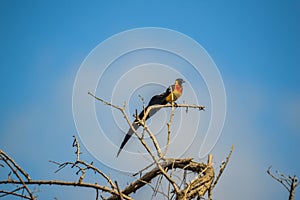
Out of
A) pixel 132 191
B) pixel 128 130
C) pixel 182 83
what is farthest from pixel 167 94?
pixel 132 191

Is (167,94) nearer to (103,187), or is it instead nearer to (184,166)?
(184,166)

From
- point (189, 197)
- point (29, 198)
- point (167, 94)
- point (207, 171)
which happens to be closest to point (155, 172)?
point (207, 171)

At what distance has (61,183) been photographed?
263 centimetres

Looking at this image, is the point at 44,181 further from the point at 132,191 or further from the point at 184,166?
the point at 184,166

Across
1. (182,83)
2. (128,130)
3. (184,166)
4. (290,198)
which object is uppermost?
(182,83)

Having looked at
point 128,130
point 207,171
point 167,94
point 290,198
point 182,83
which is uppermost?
point 182,83

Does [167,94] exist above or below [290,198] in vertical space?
above

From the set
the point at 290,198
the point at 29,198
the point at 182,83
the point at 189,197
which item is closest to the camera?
the point at 189,197

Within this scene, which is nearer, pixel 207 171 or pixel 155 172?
pixel 207 171

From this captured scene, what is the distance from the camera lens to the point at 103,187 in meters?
2.58

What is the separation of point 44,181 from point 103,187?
39cm

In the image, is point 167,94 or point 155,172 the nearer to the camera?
point 155,172

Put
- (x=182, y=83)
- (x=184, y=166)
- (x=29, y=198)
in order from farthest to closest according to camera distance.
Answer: (x=182, y=83) → (x=184, y=166) → (x=29, y=198)

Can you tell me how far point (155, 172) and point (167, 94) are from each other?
281 cm
